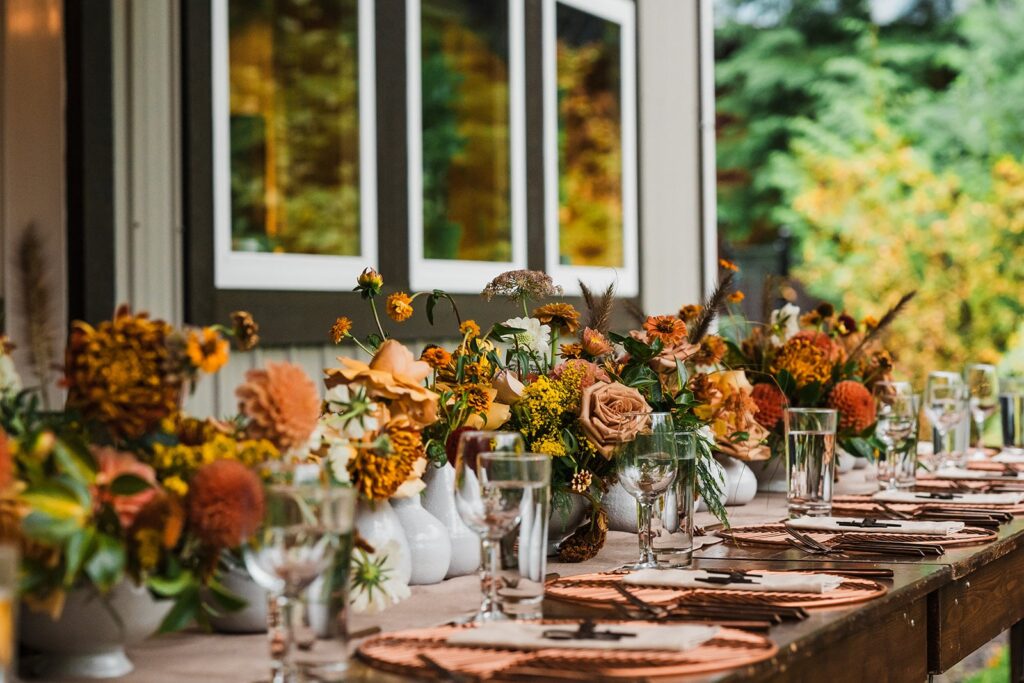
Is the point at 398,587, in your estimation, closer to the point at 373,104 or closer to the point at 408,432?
the point at 408,432

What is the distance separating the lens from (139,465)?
105 cm

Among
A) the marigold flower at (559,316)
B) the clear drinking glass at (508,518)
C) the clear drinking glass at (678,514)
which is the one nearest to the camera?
the clear drinking glass at (508,518)

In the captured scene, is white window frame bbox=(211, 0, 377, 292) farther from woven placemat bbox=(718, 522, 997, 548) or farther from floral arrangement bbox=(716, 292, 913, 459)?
woven placemat bbox=(718, 522, 997, 548)

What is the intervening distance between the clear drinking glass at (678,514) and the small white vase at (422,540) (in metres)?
0.26

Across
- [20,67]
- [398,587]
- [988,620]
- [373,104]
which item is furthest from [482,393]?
[373,104]

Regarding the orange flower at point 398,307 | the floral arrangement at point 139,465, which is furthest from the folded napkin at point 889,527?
the floral arrangement at point 139,465

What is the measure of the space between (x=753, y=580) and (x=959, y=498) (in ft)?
3.01

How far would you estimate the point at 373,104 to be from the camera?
3615 millimetres

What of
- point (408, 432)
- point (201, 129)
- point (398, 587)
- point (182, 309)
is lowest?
point (398, 587)

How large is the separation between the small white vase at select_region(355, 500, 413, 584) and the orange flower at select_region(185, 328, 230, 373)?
0.96 feet

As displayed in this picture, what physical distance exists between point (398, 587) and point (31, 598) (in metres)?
0.41

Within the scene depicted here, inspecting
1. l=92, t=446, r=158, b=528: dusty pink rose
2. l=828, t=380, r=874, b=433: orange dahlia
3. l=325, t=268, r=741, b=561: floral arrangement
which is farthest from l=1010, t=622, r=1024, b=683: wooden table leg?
l=92, t=446, r=158, b=528: dusty pink rose

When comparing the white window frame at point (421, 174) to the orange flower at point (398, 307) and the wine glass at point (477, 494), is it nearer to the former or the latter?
the orange flower at point (398, 307)

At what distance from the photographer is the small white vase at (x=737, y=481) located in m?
2.17
